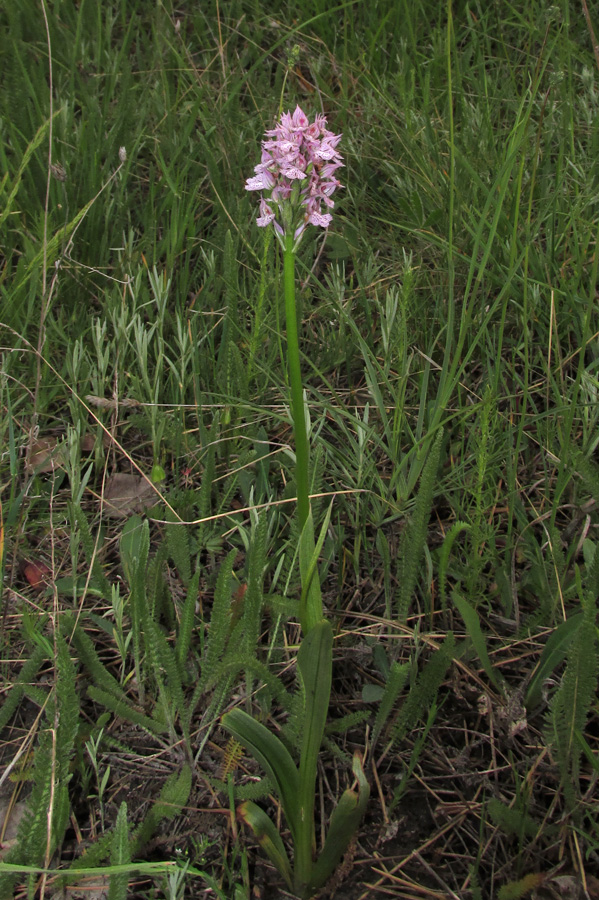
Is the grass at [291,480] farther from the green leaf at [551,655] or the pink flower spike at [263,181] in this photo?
the pink flower spike at [263,181]

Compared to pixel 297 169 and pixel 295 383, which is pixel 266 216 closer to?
pixel 297 169

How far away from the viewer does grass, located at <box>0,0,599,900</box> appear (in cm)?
137

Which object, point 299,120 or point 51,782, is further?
point 51,782

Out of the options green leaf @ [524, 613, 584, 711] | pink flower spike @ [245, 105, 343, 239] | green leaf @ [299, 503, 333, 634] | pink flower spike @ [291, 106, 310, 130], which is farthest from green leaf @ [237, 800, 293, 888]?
pink flower spike @ [291, 106, 310, 130]

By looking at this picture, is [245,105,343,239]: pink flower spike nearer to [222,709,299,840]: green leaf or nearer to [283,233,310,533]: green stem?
[283,233,310,533]: green stem


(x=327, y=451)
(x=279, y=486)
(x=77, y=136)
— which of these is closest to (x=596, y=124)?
(x=327, y=451)

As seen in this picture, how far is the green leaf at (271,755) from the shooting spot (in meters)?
1.17

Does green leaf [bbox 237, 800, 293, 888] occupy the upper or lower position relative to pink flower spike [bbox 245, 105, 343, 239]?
lower

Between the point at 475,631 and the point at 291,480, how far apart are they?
0.64 metres

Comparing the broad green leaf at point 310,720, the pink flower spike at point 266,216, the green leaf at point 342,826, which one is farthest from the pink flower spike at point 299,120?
the green leaf at point 342,826

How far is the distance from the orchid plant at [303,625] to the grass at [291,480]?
0.08m

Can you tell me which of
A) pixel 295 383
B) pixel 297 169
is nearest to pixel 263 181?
pixel 297 169

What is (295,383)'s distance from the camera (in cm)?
118

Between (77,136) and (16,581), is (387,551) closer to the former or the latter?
(16,581)
